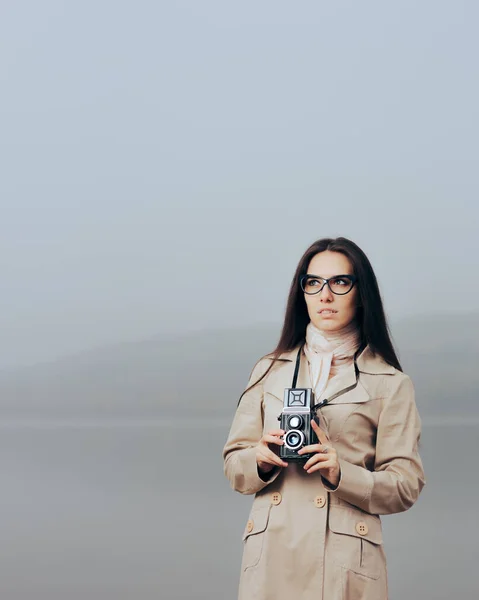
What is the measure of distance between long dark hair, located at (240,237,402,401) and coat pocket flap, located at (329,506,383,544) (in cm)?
37

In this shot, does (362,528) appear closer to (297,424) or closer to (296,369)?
(297,424)

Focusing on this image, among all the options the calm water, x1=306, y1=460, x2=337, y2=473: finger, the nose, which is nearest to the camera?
x1=306, y1=460, x2=337, y2=473: finger

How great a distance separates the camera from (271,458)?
1945 millimetres

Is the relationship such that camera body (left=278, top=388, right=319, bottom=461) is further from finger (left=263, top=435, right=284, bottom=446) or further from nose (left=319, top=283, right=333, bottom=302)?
nose (left=319, top=283, right=333, bottom=302)

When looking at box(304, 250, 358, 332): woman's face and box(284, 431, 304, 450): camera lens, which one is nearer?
box(284, 431, 304, 450): camera lens

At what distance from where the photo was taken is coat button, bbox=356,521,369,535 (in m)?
1.95

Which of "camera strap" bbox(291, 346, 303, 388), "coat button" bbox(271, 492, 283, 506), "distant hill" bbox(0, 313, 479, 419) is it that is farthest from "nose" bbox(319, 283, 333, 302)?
"distant hill" bbox(0, 313, 479, 419)

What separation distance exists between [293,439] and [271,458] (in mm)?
65

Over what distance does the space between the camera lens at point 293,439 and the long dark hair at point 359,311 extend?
0.94 feet

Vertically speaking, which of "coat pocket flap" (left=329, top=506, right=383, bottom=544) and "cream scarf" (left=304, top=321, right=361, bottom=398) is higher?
"cream scarf" (left=304, top=321, right=361, bottom=398)

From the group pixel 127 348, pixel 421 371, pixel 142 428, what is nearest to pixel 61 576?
pixel 142 428

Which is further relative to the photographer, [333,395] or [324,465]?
[333,395]

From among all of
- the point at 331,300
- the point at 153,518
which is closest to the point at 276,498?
the point at 331,300

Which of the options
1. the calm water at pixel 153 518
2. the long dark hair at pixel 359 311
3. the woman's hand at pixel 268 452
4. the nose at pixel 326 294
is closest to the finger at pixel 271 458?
the woman's hand at pixel 268 452
